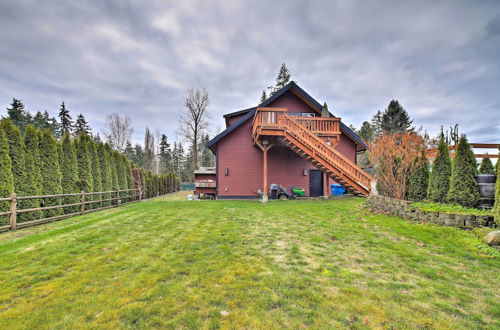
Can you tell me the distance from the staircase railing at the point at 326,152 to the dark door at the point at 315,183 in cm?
345

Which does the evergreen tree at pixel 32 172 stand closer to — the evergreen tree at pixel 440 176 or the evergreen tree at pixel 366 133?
the evergreen tree at pixel 440 176

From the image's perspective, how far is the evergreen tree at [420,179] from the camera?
666 centimetres

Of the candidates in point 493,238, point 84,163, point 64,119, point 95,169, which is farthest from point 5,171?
point 64,119

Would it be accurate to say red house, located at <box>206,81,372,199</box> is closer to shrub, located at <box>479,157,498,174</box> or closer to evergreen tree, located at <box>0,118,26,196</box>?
shrub, located at <box>479,157,498,174</box>

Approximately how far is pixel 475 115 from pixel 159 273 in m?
28.9

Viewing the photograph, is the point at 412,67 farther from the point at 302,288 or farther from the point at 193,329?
the point at 193,329

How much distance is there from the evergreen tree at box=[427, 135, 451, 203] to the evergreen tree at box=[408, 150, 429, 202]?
43 cm

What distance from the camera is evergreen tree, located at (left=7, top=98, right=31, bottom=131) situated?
87.9 feet

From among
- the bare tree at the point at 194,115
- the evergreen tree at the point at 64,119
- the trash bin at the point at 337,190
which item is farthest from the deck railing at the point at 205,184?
the evergreen tree at the point at 64,119

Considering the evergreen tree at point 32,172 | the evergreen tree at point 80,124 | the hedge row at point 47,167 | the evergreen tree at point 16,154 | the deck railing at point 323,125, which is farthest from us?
the evergreen tree at point 80,124

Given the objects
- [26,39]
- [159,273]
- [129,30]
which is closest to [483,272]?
[159,273]

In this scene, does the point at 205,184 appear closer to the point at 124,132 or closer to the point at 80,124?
the point at 124,132

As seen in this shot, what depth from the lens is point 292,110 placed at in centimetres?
1395

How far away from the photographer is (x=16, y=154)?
22.2 feet
